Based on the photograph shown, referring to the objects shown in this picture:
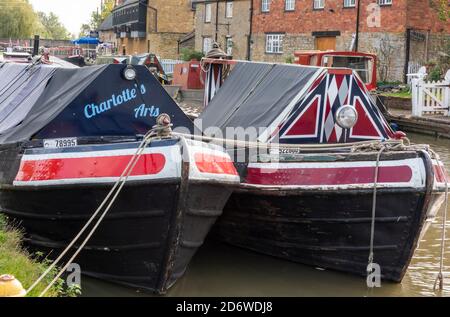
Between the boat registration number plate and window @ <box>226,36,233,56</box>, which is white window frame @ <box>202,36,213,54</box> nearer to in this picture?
window @ <box>226,36,233,56</box>

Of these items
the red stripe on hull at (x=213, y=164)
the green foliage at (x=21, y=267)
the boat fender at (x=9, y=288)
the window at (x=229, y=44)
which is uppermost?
the window at (x=229, y=44)

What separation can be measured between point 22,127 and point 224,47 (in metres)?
36.5

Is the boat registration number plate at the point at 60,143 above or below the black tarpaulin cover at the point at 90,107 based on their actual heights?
below

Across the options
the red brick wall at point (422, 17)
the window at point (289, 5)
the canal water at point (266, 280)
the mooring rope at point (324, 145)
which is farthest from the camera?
the window at point (289, 5)

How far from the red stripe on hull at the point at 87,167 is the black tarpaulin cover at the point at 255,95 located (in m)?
2.40

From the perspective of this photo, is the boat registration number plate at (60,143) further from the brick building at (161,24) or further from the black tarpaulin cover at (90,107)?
the brick building at (161,24)

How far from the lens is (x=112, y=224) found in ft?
26.1

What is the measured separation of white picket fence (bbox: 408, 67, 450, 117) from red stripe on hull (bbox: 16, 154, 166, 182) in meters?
16.7

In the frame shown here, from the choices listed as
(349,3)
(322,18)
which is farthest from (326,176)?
(322,18)

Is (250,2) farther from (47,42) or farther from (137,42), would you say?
(47,42)

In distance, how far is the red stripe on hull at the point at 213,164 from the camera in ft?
25.7

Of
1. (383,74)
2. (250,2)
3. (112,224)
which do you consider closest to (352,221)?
(112,224)

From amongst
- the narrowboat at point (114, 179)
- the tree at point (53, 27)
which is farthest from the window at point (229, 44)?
the tree at point (53, 27)

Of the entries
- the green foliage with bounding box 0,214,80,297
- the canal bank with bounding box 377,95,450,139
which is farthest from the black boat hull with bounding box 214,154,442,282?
A: the canal bank with bounding box 377,95,450,139
